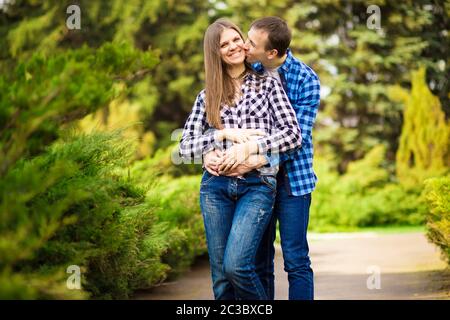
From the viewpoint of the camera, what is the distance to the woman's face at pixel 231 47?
405 cm

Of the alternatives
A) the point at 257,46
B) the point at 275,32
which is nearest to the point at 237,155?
the point at 257,46

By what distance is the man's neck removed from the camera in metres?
4.41

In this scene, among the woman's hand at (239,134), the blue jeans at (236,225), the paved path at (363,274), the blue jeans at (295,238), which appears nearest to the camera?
the blue jeans at (236,225)

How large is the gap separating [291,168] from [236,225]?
22.9 inches

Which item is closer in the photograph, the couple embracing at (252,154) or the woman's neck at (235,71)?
the couple embracing at (252,154)

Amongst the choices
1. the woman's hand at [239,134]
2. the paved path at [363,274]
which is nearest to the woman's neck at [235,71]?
the woman's hand at [239,134]

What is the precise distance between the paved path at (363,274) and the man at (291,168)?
1.85 metres

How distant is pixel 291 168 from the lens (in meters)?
4.25

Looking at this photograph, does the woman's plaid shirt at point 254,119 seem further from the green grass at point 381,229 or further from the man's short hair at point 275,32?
the green grass at point 381,229

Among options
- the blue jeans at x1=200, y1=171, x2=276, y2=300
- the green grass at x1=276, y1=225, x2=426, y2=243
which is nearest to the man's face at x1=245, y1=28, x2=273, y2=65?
the blue jeans at x1=200, y1=171, x2=276, y2=300

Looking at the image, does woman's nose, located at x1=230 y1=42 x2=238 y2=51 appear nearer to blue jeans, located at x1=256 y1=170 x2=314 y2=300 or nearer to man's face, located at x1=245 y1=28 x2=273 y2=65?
man's face, located at x1=245 y1=28 x2=273 y2=65

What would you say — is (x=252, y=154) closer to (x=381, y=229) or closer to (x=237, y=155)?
(x=237, y=155)
